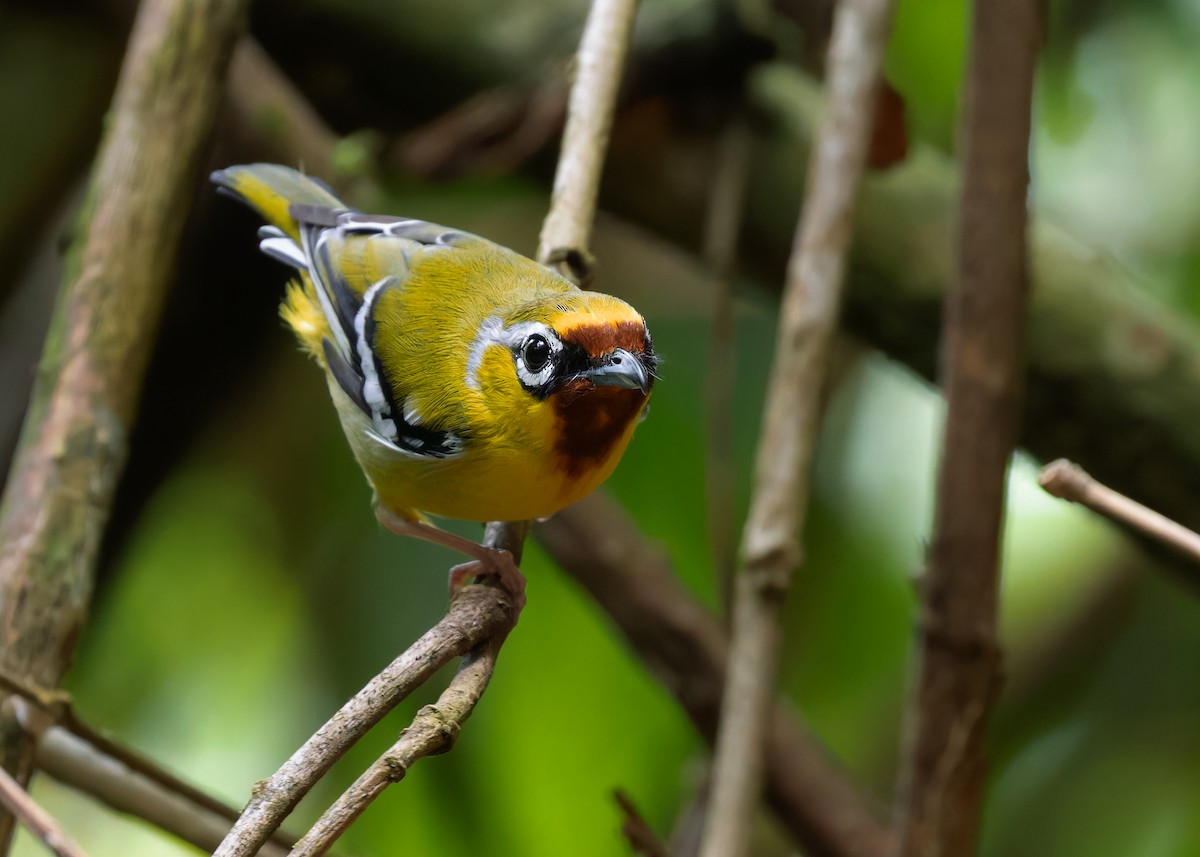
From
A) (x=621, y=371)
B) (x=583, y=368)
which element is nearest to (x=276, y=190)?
(x=583, y=368)

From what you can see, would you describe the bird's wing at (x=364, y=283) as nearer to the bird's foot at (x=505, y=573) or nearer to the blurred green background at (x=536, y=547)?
the bird's foot at (x=505, y=573)

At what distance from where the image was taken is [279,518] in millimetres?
3744

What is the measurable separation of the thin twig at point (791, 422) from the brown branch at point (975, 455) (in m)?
0.26

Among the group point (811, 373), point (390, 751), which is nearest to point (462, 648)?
point (390, 751)

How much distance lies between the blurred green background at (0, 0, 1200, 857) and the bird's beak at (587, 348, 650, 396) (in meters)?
1.42

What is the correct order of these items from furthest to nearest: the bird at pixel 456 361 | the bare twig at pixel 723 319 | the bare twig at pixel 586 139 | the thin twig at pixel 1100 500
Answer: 1. the bare twig at pixel 723 319
2. the bare twig at pixel 586 139
3. the bird at pixel 456 361
4. the thin twig at pixel 1100 500

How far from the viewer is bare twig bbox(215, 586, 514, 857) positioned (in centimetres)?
120

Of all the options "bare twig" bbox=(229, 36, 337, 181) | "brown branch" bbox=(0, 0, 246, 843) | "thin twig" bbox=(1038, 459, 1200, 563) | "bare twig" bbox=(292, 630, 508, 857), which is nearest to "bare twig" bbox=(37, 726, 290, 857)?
"brown branch" bbox=(0, 0, 246, 843)

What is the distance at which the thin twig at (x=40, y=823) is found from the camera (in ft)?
3.93

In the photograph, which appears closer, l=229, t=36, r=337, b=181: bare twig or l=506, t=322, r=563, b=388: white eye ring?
l=506, t=322, r=563, b=388: white eye ring

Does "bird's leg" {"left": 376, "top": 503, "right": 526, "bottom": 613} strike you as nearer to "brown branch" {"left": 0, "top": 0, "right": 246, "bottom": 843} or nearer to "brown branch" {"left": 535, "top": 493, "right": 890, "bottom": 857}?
"brown branch" {"left": 535, "top": 493, "right": 890, "bottom": 857}

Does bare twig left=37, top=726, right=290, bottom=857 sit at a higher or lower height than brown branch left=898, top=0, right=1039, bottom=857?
lower

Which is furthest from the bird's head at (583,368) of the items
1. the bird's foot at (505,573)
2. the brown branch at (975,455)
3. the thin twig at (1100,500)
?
the thin twig at (1100,500)

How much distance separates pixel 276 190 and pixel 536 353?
108cm
